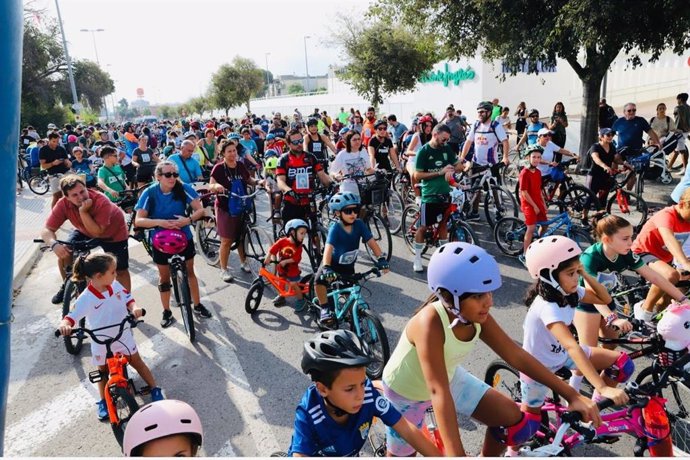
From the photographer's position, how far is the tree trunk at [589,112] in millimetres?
12516

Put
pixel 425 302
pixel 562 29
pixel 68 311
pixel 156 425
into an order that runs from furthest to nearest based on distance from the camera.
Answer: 1. pixel 562 29
2. pixel 68 311
3. pixel 425 302
4. pixel 156 425

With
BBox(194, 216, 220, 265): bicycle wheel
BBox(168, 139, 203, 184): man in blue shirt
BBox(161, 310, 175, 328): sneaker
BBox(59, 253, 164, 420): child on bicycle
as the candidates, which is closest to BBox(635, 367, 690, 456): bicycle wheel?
BBox(59, 253, 164, 420): child on bicycle

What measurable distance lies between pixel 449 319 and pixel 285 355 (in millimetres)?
3079

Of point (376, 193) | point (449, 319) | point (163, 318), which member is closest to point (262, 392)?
point (163, 318)

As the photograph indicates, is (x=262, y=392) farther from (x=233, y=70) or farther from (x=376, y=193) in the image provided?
(x=233, y=70)

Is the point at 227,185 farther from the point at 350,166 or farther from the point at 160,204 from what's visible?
the point at 350,166

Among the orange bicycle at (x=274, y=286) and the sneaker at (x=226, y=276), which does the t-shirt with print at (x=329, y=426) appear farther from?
the sneaker at (x=226, y=276)

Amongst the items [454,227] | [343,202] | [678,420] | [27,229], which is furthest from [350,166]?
[27,229]

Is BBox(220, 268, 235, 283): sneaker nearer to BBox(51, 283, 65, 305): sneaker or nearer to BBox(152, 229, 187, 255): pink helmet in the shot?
BBox(152, 229, 187, 255): pink helmet

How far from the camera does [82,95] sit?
52.0 m

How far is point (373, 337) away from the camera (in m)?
4.77

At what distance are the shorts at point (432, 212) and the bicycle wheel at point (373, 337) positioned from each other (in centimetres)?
290

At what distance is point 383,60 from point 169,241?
2369cm

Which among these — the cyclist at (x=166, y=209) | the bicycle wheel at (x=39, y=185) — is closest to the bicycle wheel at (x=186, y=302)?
the cyclist at (x=166, y=209)
